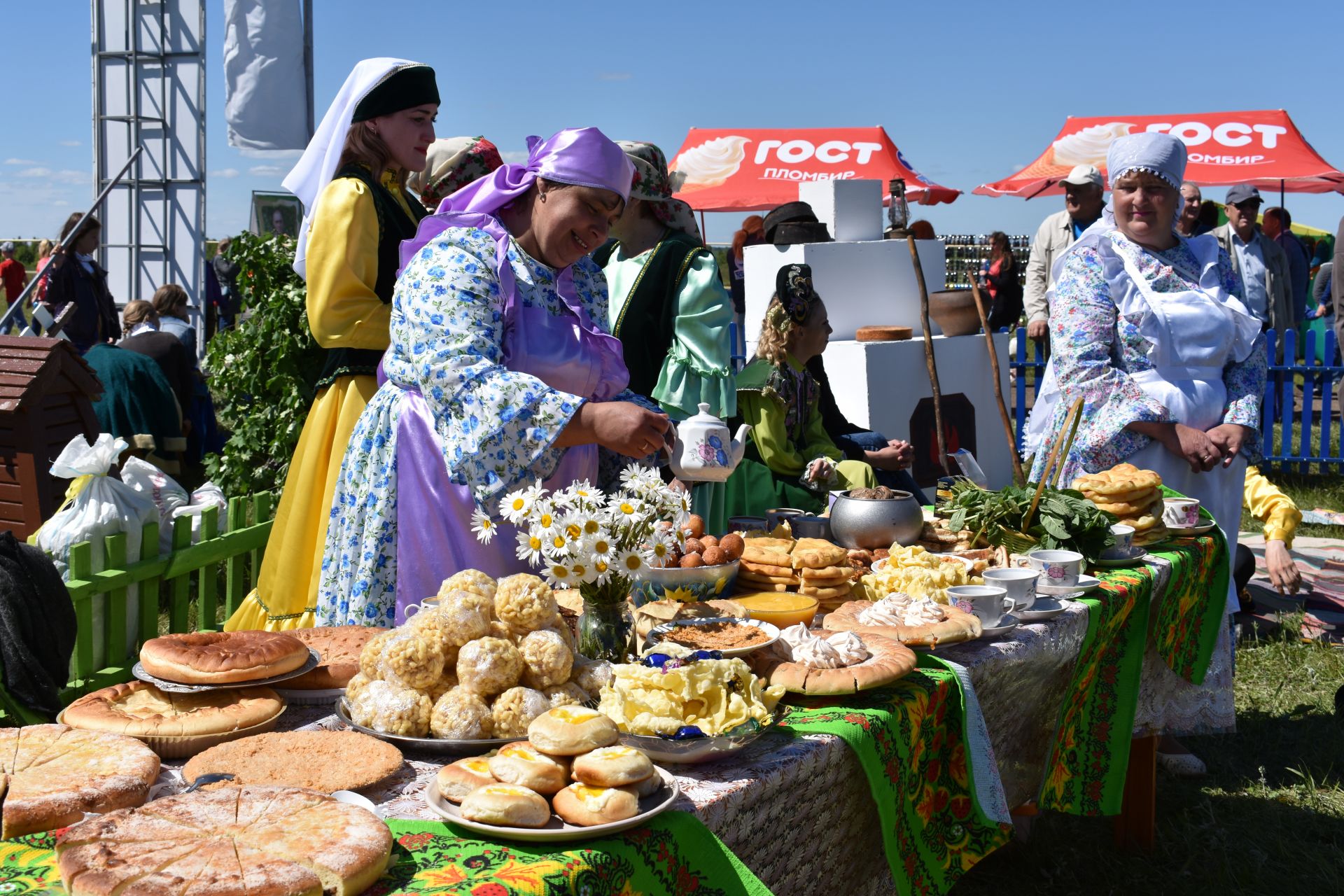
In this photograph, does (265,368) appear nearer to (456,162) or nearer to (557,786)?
(456,162)

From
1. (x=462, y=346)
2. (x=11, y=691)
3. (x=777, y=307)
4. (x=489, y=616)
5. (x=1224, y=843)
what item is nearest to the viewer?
(x=489, y=616)

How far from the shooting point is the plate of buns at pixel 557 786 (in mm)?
1397

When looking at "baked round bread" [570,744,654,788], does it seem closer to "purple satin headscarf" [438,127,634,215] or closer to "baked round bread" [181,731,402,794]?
"baked round bread" [181,731,402,794]

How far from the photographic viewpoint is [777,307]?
4.80 meters

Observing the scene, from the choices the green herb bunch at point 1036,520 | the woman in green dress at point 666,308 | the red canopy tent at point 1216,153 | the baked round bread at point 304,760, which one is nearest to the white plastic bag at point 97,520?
the woman in green dress at point 666,308

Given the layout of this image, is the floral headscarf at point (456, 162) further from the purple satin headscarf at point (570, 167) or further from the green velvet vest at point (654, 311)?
the purple satin headscarf at point (570, 167)

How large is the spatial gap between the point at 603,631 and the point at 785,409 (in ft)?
9.37

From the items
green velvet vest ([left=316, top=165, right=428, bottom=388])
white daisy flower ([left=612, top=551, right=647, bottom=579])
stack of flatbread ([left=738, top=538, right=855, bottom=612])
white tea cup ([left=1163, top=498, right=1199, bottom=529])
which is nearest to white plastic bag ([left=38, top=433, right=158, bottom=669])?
green velvet vest ([left=316, top=165, right=428, bottom=388])

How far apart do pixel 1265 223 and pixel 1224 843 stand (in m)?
10.7

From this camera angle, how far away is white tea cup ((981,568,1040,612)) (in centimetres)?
253

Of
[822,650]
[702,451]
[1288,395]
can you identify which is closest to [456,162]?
[702,451]

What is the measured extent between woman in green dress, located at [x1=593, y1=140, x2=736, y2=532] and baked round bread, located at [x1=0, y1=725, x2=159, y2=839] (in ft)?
8.39

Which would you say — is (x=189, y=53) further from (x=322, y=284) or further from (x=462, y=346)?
(x=462, y=346)

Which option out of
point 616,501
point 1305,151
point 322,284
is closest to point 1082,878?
point 616,501
